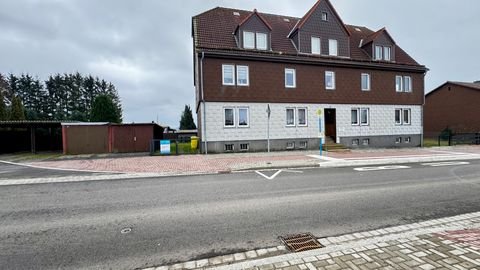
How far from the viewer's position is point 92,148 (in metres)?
17.5

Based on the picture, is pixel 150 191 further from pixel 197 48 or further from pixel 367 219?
pixel 197 48

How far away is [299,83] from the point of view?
18.5 metres

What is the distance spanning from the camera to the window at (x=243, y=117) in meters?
17.2

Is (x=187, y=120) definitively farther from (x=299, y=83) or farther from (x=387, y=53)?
(x=387, y=53)

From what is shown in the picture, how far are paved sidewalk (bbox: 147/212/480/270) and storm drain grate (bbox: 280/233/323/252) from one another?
0.46 ft

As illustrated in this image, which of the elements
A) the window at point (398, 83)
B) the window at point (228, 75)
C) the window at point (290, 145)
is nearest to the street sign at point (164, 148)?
the window at point (228, 75)

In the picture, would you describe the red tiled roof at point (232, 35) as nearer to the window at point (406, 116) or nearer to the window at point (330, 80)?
the window at point (330, 80)

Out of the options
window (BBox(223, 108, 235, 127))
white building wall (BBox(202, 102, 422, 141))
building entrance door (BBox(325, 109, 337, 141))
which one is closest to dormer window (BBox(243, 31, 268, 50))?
white building wall (BBox(202, 102, 422, 141))

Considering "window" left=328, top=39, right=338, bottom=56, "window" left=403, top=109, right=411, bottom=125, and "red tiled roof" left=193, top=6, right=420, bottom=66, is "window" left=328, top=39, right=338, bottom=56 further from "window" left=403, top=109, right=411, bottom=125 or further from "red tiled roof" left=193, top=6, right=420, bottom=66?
"window" left=403, top=109, right=411, bottom=125

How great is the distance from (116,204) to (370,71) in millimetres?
22396

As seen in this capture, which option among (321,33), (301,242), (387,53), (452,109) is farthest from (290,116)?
(452,109)

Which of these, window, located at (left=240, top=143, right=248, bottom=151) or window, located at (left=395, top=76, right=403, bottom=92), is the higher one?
window, located at (left=395, top=76, right=403, bottom=92)

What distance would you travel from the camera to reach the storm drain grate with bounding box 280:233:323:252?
353 cm

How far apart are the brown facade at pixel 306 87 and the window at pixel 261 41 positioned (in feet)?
4.85
